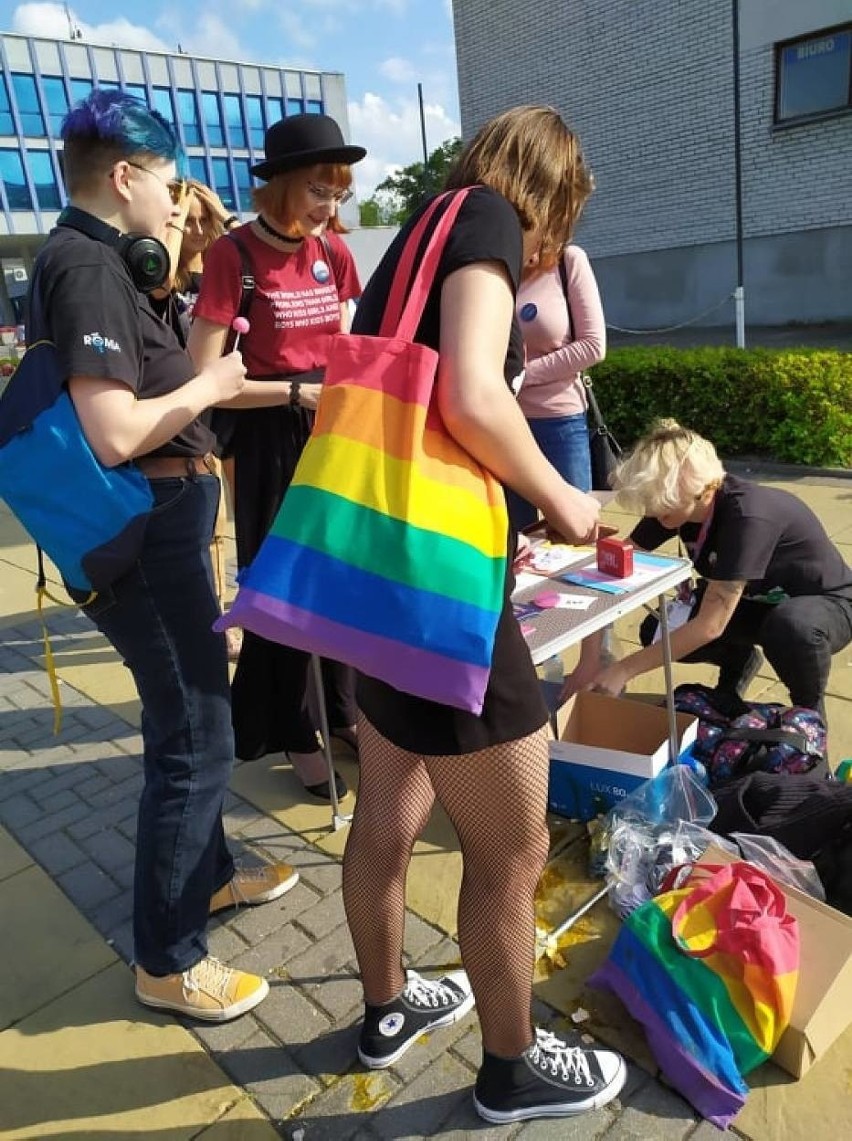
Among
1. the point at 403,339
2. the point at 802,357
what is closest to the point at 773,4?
the point at 802,357

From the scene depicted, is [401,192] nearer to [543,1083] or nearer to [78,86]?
[78,86]

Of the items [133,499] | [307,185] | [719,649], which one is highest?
[307,185]

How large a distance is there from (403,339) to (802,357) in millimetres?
5723

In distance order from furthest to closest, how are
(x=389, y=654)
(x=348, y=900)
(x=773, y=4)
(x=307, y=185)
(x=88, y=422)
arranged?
(x=773, y=4) → (x=307, y=185) → (x=348, y=900) → (x=88, y=422) → (x=389, y=654)

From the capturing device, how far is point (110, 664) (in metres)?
4.26

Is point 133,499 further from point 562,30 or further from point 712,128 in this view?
point 562,30

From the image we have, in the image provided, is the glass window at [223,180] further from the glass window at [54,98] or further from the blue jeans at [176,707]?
the blue jeans at [176,707]

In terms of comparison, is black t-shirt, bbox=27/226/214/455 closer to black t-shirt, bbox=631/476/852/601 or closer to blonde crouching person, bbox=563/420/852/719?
blonde crouching person, bbox=563/420/852/719

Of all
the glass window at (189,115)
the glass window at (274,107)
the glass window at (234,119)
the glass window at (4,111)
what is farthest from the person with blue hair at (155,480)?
the glass window at (274,107)

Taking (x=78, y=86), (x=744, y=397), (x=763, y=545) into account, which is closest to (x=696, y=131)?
(x=744, y=397)

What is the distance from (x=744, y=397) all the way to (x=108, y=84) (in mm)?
37377

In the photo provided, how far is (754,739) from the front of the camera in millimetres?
2555

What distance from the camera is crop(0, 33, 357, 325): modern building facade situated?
35.8m

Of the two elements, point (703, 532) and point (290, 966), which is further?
point (703, 532)
